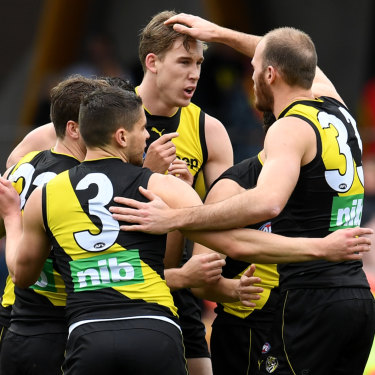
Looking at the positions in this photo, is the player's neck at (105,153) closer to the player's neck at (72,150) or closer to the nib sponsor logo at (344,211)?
the player's neck at (72,150)

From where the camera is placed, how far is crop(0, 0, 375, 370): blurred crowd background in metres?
14.4

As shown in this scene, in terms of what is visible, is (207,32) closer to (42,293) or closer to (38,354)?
(42,293)

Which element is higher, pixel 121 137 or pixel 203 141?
pixel 121 137

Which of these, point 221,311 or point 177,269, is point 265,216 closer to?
point 177,269

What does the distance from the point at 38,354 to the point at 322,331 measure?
1.78 m

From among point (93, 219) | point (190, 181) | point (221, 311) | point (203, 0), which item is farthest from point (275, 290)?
point (203, 0)

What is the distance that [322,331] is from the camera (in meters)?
5.32

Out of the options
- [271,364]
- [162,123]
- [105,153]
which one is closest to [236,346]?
[271,364]

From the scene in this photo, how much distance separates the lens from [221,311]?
6.50 metres

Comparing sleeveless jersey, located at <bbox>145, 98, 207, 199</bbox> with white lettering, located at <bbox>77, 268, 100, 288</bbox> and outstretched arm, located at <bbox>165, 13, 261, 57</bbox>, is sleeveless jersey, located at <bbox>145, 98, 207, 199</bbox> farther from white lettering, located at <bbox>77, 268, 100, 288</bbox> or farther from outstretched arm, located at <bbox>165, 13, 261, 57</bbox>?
white lettering, located at <bbox>77, 268, 100, 288</bbox>

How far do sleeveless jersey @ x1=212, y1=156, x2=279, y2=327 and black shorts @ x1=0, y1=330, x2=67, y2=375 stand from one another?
1365mm

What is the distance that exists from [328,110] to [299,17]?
1068cm

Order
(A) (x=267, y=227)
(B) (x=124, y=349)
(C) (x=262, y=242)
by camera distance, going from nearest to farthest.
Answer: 1. (B) (x=124, y=349)
2. (C) (x=262, y=242)
3. (A) (x=267, y=227)

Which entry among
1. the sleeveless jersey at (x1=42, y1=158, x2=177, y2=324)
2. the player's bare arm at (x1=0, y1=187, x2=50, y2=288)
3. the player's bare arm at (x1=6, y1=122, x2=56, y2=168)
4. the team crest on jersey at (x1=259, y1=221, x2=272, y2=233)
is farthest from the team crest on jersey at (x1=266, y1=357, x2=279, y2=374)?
the player's bare arm at (x1=6, y1=122, x2=56, y2=168)
